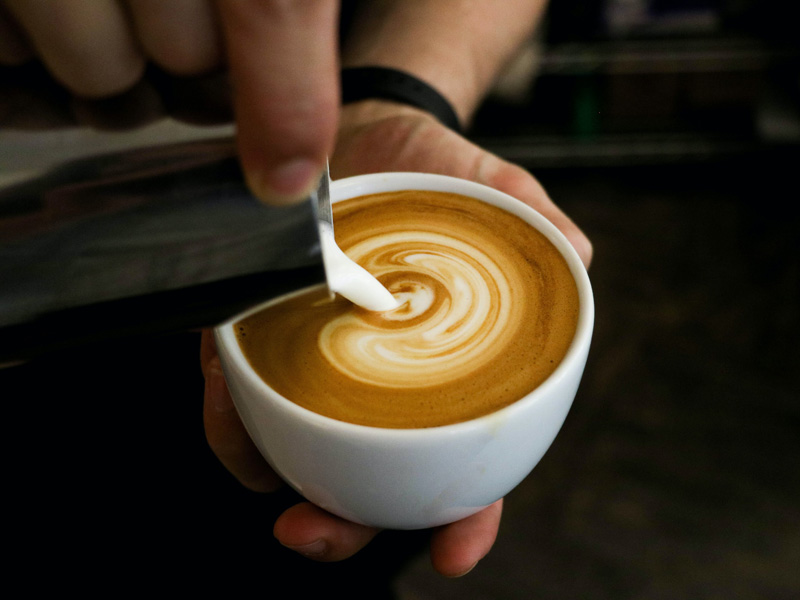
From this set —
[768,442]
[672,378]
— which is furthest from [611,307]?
[768,442]

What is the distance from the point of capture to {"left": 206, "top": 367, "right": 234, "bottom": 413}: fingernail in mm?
934

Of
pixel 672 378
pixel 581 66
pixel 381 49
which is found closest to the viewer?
pixel 381 49

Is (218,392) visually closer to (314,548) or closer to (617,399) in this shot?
(314,548)

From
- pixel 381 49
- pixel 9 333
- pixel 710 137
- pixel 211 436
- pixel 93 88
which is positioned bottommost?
pixel 710 137

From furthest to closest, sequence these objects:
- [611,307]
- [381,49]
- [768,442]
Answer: [611,307] → [768,442] → [381,49]

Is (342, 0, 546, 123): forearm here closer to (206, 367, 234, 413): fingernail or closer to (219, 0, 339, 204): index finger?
(206, 367, 234, 413): fingernail

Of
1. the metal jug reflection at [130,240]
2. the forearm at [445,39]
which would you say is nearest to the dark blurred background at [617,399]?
the metal jug reflection at [130,240]

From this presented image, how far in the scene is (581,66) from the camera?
104 inches

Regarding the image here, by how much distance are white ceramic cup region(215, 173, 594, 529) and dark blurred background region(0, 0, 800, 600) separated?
158 millimetres

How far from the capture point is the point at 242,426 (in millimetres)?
927

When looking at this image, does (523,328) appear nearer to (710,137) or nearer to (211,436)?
(211,436)

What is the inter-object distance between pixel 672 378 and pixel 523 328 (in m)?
1.49

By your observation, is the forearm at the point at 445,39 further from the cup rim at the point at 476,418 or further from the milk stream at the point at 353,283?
the milk stream at the point at 353,283

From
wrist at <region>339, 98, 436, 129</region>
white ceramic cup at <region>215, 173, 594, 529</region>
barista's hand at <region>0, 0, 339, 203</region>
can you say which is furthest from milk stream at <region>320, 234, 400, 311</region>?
wrist at <region>339, 98, 436, 129</region>
